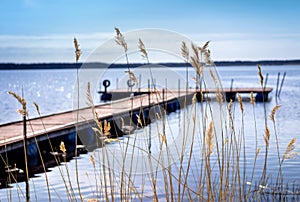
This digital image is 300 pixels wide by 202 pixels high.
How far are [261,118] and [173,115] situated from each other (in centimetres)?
359

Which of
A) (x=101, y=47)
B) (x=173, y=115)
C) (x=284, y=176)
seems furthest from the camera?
(x=173, y=115)

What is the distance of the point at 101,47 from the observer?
15.6 feet

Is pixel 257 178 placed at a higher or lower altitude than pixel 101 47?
lower

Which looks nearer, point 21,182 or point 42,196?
point 42,196

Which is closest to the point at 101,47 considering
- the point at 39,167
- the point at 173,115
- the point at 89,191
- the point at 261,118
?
the point at 89,191

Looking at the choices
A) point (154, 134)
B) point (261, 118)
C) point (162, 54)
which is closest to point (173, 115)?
point (261, 118)

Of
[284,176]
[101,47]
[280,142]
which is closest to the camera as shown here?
[101,47]

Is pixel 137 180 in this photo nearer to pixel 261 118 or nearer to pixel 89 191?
pixel 89 191

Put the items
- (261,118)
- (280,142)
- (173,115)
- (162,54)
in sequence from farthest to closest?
(173,115)
(261,118)
(280,142)
(162,54)

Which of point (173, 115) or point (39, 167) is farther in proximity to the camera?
point (173, 115)

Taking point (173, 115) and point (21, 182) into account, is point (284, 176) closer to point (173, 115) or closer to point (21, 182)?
point (21, 182)

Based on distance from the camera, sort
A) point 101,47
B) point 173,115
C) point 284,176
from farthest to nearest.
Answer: point 173,115 → point 284,176 → point 101,47

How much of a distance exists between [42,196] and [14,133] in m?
2.93

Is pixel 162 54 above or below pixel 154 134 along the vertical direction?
above
